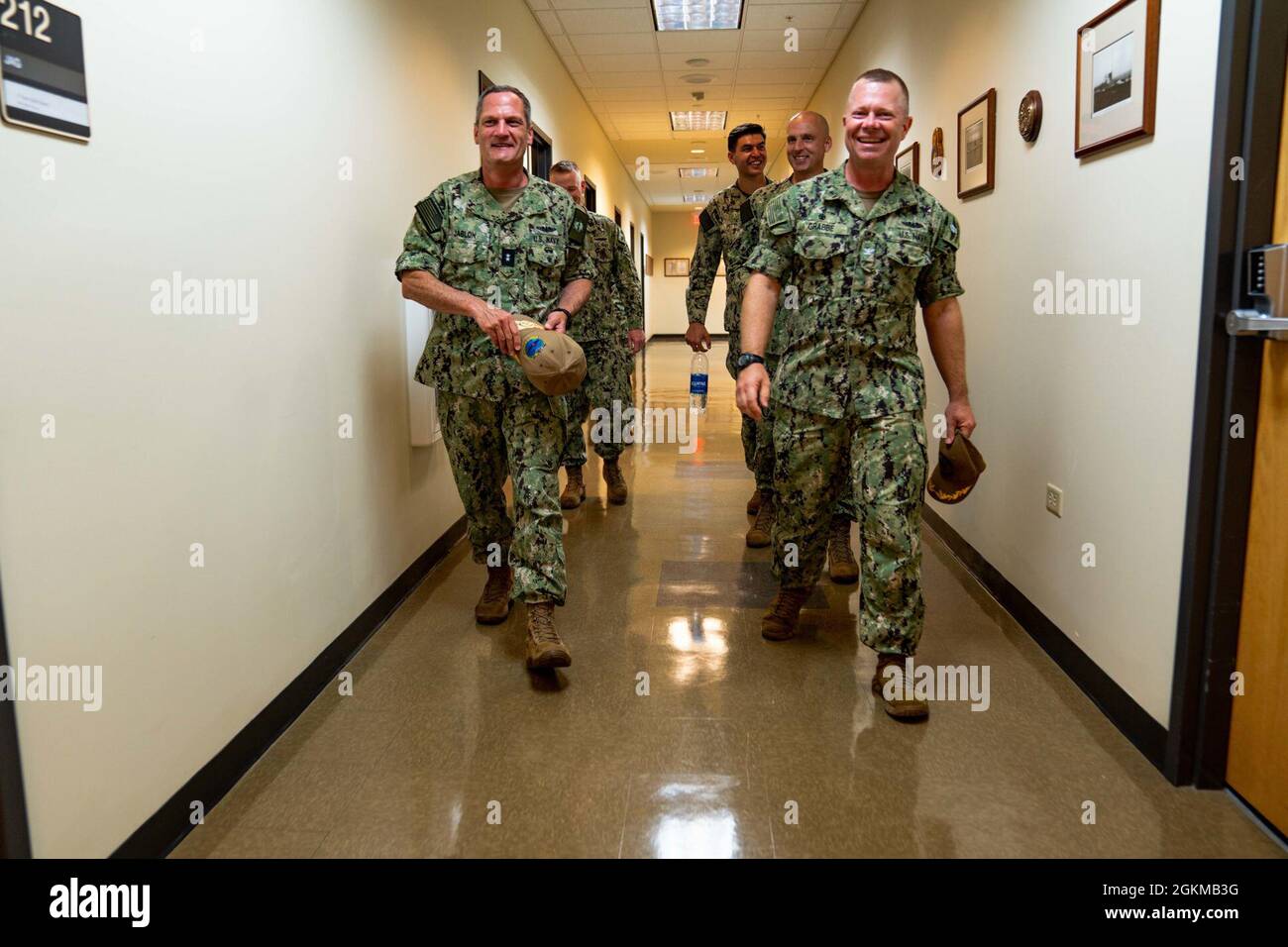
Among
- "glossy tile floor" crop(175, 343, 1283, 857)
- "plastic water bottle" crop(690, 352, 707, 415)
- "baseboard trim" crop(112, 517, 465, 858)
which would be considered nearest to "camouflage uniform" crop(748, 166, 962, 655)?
"glossy tile floor" crop(175, 343, 1283, 857)

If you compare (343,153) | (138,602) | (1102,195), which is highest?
(343,153)

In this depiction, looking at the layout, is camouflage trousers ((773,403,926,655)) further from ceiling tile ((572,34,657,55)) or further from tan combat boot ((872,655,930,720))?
ceiling tile ((572,34,657,55))

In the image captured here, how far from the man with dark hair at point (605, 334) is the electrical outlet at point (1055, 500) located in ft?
6.90

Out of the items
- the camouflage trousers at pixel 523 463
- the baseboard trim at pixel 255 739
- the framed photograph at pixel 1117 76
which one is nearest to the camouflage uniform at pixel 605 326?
the camouflage trousers at pixel 523 463

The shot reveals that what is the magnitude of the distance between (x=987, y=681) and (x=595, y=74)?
6479 mm

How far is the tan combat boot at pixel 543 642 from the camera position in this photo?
8.50ft

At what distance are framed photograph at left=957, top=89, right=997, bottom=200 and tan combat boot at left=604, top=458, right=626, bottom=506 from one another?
205 centimetres

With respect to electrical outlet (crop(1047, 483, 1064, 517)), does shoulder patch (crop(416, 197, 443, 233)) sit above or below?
above

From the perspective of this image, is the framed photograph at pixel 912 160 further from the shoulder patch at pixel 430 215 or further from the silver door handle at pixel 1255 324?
the silver door handle at pixel 1255 324

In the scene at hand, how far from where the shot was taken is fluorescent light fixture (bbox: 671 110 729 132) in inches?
381

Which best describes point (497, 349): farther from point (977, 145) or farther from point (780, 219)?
point (977, 145)

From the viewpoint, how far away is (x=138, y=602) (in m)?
1.73
